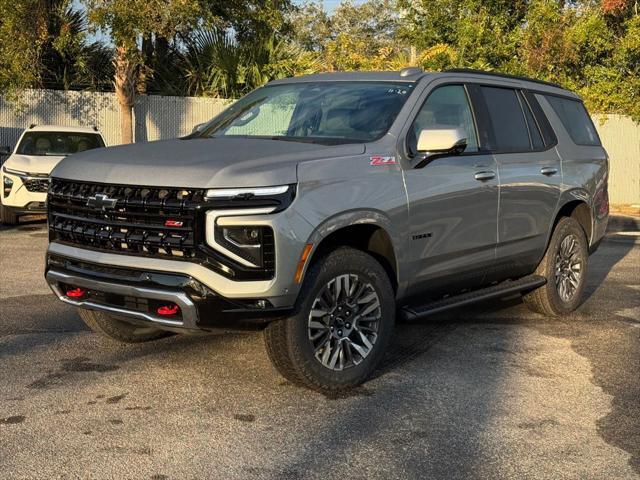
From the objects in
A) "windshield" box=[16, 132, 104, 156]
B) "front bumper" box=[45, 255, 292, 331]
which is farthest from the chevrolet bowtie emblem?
"windshield" box=[16, 132, 104, 156]

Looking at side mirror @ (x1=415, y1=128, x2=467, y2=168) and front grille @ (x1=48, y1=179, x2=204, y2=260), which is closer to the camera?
front grille @ (x1=48, y1=179, x2=204, y2=260)

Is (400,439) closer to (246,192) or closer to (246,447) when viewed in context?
(246,447)

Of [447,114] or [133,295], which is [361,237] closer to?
[447,114]

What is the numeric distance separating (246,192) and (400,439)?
4.92ft

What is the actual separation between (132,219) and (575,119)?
453cm

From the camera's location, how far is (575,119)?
24.5 ft

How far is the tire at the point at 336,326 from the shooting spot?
4.64m

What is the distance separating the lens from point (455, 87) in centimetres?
600

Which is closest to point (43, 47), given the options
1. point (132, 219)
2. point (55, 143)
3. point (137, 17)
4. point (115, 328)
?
point (137, 17)

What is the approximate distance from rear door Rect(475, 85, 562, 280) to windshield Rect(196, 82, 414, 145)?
102cm

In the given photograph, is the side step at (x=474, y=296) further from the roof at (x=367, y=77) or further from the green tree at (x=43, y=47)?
the green tree at (x=43, y=47)

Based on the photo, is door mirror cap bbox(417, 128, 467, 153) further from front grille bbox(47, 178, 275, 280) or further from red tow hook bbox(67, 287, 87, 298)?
red tow hook bbox(67, 287, 87, 298)

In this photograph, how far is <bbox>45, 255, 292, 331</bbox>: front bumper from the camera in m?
4.36

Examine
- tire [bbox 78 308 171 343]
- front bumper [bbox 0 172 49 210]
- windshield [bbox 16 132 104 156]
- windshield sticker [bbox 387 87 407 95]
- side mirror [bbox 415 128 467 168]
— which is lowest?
tire [bbox 78 308 171 343]
